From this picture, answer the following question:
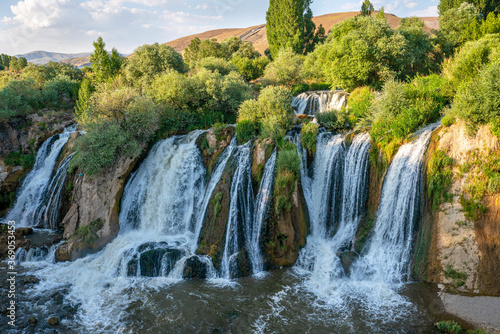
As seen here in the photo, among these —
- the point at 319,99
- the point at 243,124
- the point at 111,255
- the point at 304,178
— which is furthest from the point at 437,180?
the point at 111,255

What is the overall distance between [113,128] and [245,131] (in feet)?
27.5

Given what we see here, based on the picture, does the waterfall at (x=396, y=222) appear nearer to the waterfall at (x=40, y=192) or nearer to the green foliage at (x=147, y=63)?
the waterfall at (x=40, y=192)

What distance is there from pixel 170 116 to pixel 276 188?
10.9 meters

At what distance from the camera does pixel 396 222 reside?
13.3 metres

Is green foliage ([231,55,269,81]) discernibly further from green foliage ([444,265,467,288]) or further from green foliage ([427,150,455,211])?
green foliage ([444,265,467,288])

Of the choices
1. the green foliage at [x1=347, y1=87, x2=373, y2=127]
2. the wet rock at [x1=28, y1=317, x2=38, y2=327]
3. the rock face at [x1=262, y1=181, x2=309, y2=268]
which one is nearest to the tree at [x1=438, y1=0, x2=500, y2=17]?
the green foliage at [x1=347, y1=87, x2=373, y2=127]

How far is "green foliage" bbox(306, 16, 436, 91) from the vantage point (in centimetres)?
2373

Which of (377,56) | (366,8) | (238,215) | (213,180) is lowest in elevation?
(238,215)

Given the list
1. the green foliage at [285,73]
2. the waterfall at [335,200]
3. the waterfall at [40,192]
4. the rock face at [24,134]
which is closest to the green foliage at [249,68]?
the green foliage at [285,73]

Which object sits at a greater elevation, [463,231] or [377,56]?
[377,56]

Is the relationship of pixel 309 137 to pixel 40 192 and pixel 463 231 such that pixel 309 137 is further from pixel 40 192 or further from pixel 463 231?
pixel 40 192

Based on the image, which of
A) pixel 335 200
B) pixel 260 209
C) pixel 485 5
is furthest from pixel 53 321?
pixel 485 5

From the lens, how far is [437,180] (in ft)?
41.2

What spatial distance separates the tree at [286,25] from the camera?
47.1 metres
